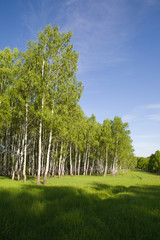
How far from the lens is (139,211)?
24.7 feet

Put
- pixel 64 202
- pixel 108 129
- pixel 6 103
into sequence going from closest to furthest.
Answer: pixel 64 202
pixel 6 103
pixel 108 129

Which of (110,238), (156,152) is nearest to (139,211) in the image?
(110,238)

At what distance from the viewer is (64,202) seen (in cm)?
929

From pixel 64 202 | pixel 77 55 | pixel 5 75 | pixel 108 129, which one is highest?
pixel 77 55

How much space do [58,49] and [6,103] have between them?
35.6 feet

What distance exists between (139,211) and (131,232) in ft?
7.50

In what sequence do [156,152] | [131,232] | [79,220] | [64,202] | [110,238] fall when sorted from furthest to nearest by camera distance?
[156,152] < [64,202] < [79,220] < [131,232] < [110,238]

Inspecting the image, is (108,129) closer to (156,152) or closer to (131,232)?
(131,232)

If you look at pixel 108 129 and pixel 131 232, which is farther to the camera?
pixel 108 129

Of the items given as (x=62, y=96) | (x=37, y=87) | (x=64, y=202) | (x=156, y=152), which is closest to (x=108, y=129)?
(x=62, y=96)

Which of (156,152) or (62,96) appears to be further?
(156,152)

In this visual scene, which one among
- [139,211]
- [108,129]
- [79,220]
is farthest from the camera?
[108,129]

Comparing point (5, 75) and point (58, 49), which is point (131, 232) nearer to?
point (58, 49)

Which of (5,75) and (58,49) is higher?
(58,49)
